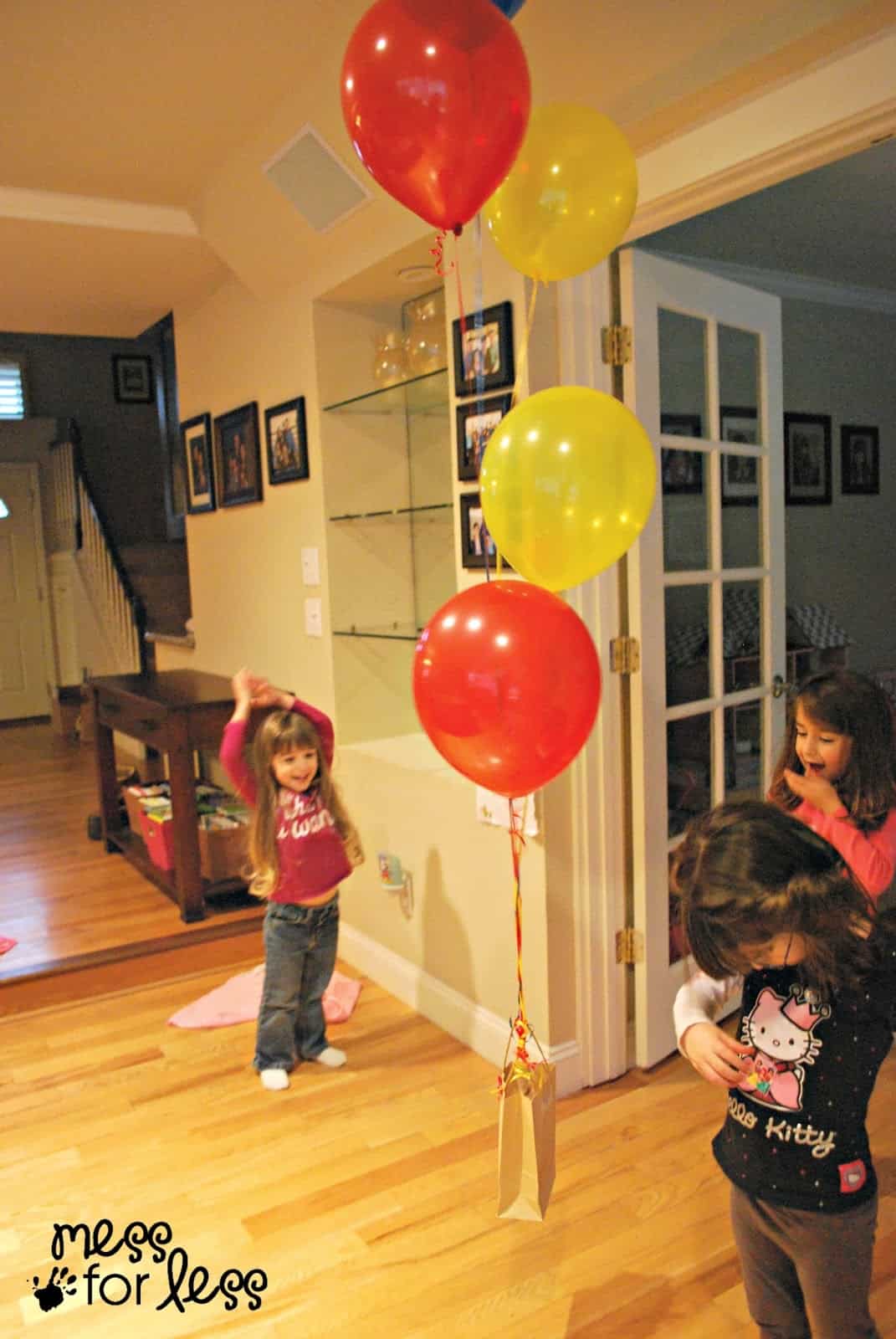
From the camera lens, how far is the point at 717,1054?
1.21m

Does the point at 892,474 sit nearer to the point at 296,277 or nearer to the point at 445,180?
the point at 296,277

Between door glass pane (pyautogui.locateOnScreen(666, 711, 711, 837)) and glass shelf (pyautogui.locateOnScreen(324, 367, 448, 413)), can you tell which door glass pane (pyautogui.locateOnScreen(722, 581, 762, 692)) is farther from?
glass shelf (pyautogui.locateOnScreen(324, 367, 448, 413))

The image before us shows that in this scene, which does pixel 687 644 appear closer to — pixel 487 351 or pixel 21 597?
pixel 487 351

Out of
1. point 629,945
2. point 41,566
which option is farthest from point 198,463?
point 41,566

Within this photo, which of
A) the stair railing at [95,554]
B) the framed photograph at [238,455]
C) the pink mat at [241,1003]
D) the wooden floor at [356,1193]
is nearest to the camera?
the wooden floor at [356,1193]

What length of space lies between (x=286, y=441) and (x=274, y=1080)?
6.41ft

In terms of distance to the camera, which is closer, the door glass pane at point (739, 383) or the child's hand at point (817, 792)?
the child's hand at point (817, 792)

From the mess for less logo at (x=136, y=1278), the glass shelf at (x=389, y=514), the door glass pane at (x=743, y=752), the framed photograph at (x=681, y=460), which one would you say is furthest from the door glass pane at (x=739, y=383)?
the mess for less logo at (x=136, y=1278)

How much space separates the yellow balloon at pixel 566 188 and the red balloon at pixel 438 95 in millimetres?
134

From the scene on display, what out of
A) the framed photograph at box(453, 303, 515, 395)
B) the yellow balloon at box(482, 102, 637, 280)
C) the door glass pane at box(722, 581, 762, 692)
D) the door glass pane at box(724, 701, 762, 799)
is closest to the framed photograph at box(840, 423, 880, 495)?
the door glass pane at box(722, 581, 762, 692)

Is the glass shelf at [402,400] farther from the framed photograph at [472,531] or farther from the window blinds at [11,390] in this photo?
the window blinds at [11,390]

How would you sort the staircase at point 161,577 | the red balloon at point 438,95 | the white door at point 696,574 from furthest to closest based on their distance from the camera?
the staircase at point 161,577, the white door at point 696,574, the red balloon at point 438,95

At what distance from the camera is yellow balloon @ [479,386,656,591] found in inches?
59.5

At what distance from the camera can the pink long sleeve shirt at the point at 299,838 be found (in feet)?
8.57
